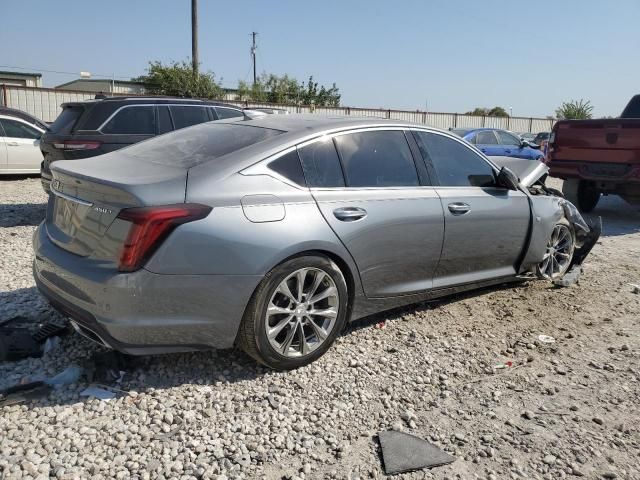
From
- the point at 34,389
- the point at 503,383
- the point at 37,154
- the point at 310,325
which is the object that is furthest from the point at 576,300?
the point at 37,154

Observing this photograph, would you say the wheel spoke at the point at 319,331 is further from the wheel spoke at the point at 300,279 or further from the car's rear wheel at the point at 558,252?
the car's rear wheel at the point at 558,252

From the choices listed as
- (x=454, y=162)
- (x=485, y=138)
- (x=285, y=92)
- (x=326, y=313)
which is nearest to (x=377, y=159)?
(x=454, y=162)

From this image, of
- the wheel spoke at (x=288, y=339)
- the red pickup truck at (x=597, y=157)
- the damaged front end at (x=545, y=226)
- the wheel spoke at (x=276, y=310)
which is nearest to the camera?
the wheel spoke at (x=276, y=310)

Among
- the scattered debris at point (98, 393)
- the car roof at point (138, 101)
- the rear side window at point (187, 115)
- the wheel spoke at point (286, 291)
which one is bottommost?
the scattered debris at point (98, 393)

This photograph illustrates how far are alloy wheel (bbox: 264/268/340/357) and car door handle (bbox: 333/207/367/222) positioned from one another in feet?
1.24

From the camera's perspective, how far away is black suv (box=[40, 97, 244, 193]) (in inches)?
311

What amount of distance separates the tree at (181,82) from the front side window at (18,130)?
15750 mm

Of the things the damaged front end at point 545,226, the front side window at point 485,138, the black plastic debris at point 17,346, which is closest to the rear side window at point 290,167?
the black plastic debris at point 17,346

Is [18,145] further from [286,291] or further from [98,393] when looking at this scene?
[286,291]

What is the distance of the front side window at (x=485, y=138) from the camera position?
16.8 metres

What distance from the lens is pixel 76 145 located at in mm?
7824

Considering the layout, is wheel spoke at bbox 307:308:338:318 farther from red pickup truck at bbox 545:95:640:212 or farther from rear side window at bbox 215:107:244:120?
red pickup truck at bbox 545:95:640:212

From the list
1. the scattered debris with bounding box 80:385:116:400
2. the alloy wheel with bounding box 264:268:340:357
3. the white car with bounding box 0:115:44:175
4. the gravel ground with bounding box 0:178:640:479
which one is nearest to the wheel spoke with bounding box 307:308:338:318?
the alloy wheel with bounding box 264:268:340:357

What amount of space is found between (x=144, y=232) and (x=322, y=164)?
1302mm
